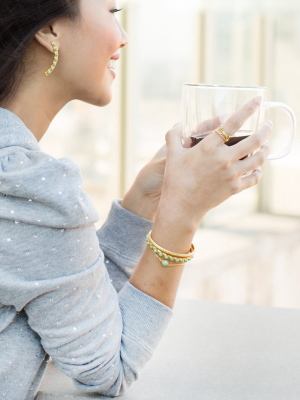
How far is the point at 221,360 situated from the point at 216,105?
0.39 meters

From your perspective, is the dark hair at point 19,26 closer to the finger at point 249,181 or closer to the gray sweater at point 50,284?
the gray sweater at point 50,284

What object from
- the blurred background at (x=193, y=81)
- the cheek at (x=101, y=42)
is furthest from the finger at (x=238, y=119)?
the blurred background at (x=193, y=81)

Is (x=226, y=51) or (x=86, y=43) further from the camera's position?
(x=226, y=51)

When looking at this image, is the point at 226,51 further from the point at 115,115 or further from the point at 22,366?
the point at 22,366

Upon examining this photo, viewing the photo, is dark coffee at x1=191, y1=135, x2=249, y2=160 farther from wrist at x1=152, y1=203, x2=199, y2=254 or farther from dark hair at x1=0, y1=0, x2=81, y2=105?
dark hair at x1=0, y1=0, x2=81, y2=105

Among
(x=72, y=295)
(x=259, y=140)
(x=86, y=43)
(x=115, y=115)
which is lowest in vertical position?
(x=115, y=115)

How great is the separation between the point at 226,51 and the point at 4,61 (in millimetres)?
4257

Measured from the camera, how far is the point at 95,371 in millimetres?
705

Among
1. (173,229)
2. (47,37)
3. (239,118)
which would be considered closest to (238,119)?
(239,118)

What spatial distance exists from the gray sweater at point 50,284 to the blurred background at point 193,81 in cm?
335

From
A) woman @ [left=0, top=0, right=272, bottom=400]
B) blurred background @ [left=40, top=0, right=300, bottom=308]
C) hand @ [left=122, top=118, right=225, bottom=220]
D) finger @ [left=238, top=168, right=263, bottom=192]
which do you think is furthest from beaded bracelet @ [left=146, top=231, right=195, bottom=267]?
blurred background @ [left=40, top=0, right=300, bottom=308]

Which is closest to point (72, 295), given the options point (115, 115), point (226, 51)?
point (115, 115)

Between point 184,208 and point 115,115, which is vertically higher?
point 184,208

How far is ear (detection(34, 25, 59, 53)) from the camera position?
29.4 inches
